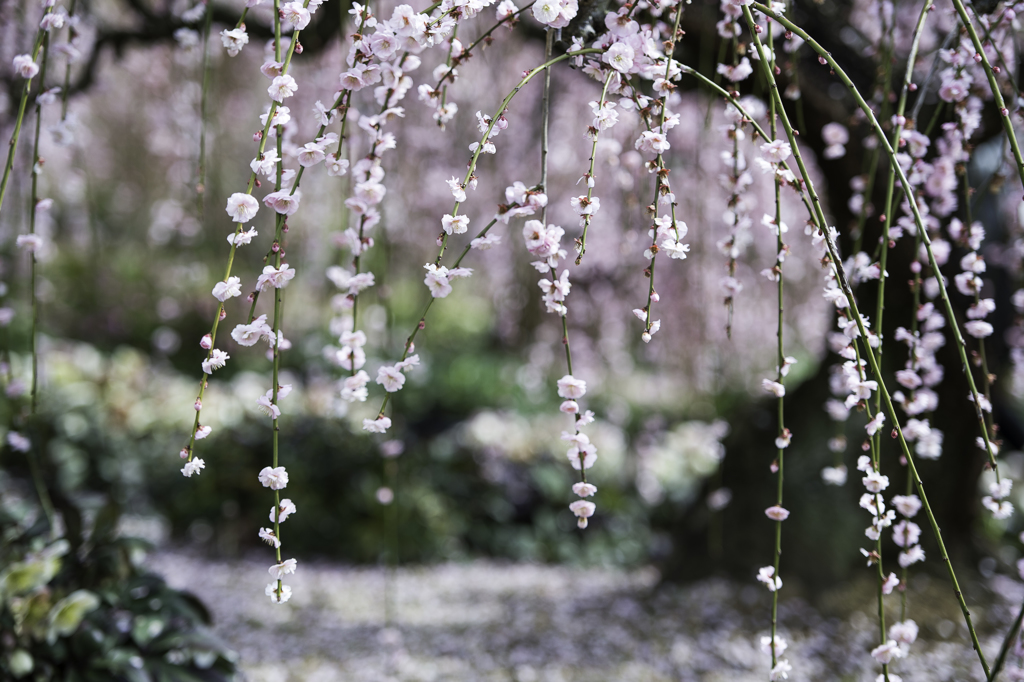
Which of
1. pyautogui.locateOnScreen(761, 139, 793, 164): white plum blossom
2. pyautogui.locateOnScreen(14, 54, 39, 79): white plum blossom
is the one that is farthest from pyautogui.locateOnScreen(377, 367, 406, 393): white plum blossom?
pyautogui.locateOnScreen(14, 54, 39, 79): white plum blossom

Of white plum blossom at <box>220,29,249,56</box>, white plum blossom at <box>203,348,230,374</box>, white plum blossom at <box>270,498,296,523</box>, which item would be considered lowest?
white plum blossom at <box>270,498,296,523</box>

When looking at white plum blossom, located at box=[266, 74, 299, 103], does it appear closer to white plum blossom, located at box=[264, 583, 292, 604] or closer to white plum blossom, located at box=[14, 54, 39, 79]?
white plum blossom, located at box=[14, 54, 39, 79]

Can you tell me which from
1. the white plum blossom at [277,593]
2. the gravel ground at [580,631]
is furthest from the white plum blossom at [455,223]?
the gravel ground at [580,631]

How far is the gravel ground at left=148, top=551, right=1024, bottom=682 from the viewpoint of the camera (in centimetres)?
187

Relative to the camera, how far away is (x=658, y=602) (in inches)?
91.8

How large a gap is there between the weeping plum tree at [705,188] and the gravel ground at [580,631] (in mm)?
124

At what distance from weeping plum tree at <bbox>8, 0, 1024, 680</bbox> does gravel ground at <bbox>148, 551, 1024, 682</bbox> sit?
0.41 feet

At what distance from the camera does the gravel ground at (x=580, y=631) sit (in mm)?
1873

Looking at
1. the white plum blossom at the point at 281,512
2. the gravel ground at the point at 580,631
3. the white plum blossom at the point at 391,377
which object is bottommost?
the gravel ground at the point at 580,631

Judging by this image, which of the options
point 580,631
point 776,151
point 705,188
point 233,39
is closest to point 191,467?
point 233,39

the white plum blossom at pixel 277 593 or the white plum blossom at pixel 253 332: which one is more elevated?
the white plum blossom at pixel 253 332

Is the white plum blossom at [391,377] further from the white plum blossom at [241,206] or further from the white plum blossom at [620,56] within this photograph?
the white plum blossom at [620,56]

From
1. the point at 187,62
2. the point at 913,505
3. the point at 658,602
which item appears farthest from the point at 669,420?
the point at 187,62

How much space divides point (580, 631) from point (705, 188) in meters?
2.38
